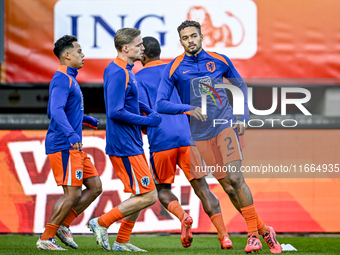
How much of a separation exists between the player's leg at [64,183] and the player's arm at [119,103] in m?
0.67

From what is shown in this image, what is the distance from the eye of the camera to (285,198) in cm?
656

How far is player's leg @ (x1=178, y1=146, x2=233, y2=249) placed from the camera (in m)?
4.87

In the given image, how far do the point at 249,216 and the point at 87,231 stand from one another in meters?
2.80

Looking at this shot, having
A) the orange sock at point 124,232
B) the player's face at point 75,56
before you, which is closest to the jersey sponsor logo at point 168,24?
the player's face at point 75,56

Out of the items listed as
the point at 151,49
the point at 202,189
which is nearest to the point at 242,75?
the point at 151,49

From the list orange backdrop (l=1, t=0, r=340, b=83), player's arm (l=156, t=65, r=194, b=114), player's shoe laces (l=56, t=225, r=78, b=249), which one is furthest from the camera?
orange backdrop (l=1, t=0, r=340, b=83)

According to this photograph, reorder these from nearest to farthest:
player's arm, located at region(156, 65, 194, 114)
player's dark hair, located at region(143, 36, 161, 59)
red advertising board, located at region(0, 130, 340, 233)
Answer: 1. player's arm, located at region(156, 65, 194, 114)
2. player's dark hair, located at region(143, 36, 161, 59)
3. red advertising board, located at region(0, 130, 340, 233)

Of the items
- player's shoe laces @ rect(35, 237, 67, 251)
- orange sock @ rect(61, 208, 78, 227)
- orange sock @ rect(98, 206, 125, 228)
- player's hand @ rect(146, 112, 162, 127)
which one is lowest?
player's shoe laces @ rect(35, 237, 67, 251)

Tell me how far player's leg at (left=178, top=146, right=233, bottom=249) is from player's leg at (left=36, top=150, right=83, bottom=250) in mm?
1007

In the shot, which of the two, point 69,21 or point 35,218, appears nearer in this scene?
point 35,218

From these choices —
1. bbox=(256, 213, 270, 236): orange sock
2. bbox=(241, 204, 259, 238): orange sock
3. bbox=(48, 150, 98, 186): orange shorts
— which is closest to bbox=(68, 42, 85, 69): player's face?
bbox=(48, 150, 98, 186): orange shorts

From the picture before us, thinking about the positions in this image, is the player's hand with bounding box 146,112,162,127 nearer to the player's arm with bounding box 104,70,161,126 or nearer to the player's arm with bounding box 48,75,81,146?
the player's arm with bounding box 104,70,161,126

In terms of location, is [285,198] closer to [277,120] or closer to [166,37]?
[277,120]

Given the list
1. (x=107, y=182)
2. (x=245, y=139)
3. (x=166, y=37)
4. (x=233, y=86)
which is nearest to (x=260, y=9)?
(x=166, y=37)
